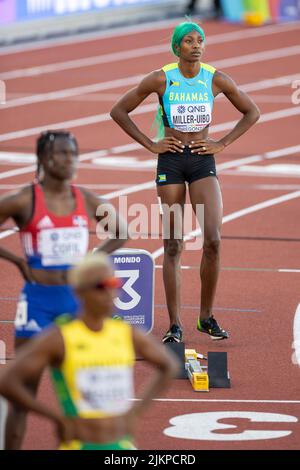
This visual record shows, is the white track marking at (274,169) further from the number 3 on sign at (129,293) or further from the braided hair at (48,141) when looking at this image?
the braided hair at (48,141)

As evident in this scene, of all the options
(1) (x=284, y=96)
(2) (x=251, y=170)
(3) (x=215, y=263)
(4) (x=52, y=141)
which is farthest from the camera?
(1) (x=284, y=96)

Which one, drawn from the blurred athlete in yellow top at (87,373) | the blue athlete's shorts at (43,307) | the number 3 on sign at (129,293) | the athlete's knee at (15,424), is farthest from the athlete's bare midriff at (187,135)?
the blurred athlete in yellow top at (87,373)

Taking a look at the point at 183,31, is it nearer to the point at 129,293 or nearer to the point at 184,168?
the point at 184,168

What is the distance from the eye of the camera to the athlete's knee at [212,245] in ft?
34.1

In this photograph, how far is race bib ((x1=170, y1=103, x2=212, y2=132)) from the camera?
34.6 ft


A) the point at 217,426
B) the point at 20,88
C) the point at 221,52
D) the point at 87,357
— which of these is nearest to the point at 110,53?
the point at 221,52

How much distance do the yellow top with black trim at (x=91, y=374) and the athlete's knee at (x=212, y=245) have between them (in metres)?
4.58

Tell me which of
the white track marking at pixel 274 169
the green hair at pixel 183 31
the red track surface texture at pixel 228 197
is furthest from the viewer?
the white track marking at pixel 274 169

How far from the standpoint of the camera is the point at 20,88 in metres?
25.7

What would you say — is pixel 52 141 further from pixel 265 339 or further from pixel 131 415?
pixel 265 339

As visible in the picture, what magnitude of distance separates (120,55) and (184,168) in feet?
63.4

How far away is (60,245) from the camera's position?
7156 millimetres

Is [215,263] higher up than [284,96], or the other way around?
[284,96]
